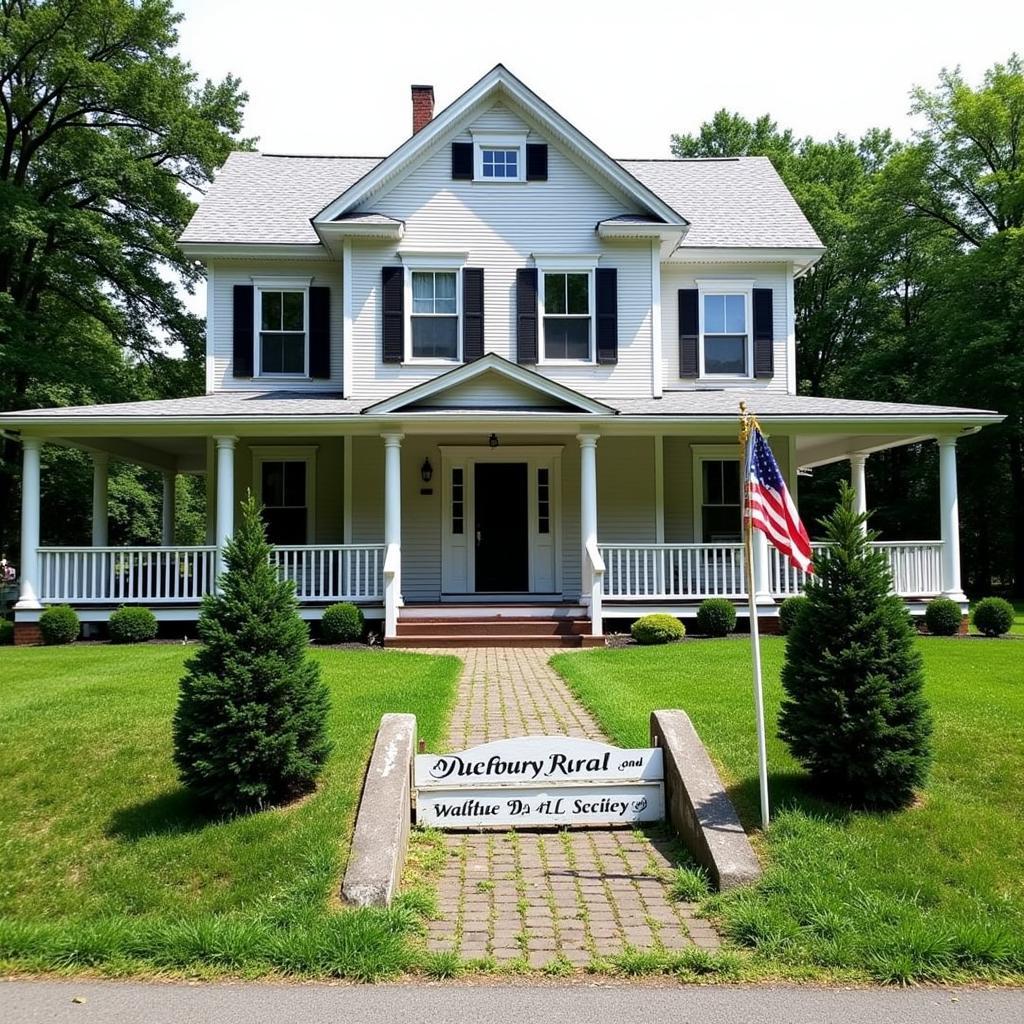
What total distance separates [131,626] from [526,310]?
8.72 meters

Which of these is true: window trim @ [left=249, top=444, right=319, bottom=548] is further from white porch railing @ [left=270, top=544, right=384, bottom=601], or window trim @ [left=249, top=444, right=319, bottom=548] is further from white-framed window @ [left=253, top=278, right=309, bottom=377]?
white-framed window @ [left=253, top=278, right=309, bottom=377]

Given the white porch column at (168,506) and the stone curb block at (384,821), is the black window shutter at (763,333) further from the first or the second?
the white porch column at (168,506)

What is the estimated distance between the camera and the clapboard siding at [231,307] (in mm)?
16672

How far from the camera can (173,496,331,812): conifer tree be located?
5.75 metres

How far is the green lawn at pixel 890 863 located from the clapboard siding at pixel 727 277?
384 inches

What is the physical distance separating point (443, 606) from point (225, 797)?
9038 mm

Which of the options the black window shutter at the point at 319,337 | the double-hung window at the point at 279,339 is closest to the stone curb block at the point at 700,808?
the black window shutter at the point at 319,337

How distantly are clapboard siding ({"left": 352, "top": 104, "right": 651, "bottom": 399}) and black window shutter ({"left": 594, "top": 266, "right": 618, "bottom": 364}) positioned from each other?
178 millimetres

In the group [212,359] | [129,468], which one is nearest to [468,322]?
[212,359]

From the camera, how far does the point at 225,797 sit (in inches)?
228

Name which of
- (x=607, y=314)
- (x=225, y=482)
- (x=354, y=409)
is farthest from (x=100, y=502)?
(x=607, y=314)

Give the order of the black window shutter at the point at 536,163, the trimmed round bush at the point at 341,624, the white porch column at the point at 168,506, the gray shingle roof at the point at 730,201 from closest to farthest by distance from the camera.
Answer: the trimmed round bush at the point at 341,624
the black window shutter at the point at 536,163
the gray shingle roof at the point at 730,201
the white porch column at the point at 168,506

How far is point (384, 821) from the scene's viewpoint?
527 centimetres

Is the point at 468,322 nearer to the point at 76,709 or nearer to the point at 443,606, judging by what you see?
the point at 443,606
